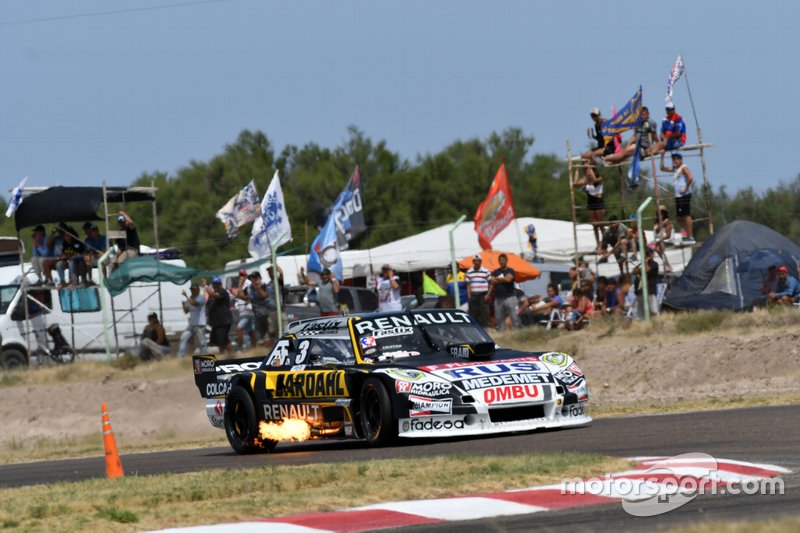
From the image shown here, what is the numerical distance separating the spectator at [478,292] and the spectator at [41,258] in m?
9.23

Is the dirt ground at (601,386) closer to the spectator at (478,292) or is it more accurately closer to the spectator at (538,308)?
the spectator at (478,292)

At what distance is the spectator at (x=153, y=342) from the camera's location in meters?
25.0

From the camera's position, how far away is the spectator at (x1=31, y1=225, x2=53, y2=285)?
27.5m

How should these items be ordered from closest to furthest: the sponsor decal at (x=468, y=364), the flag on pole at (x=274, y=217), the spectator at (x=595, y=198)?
the sponsor decal at (x=468, y=364)
the spectator at (x=595, y=198)
the flag on pole at (x=274, y=217)

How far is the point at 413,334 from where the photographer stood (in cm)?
1376

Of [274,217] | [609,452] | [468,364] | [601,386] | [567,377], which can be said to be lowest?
[601,386]

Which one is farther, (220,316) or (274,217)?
(274,217)

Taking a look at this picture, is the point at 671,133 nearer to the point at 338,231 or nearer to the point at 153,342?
the point at 338,231

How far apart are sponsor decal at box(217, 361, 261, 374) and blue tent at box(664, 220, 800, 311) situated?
29.3 feet

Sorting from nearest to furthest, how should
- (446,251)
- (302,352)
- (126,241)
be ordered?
(302,352)
(126,241)
(446,251)

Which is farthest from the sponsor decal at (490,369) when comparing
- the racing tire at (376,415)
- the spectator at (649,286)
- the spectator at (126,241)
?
the spectator at (126,241)

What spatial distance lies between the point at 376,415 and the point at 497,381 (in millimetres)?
1171

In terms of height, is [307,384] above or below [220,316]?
below

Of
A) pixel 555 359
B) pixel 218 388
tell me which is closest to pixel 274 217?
pixel 218 388
